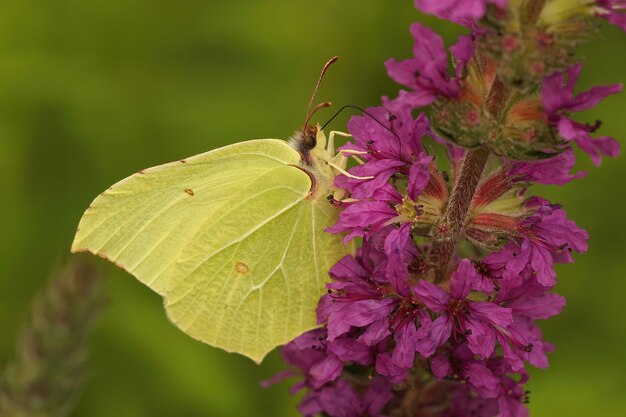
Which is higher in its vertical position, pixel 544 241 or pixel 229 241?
pixel 544 241

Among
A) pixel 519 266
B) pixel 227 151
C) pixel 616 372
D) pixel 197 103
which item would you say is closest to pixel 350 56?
pixel 197 103

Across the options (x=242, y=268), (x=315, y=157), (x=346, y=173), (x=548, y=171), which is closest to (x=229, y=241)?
(x=242, y=268)

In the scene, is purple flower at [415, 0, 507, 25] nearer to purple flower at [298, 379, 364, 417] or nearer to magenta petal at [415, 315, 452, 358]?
magenta petal at [415, 315, 452, 358]

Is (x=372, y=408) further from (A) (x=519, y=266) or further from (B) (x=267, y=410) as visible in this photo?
(B) (x=267, y=410)

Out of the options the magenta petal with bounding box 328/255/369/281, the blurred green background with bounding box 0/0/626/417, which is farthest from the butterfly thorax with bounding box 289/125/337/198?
the blurred green background with bounding box 0/0/626/417

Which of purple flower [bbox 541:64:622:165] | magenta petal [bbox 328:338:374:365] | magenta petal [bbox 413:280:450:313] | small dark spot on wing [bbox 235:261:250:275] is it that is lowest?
small dark spot on wing [bbox 235:261:250:275]

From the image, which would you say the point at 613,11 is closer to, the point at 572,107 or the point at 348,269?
the point at 572,107
